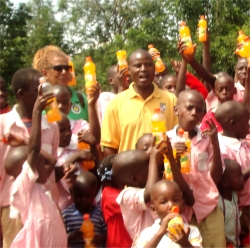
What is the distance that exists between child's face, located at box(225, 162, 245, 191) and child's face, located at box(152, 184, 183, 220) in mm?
947

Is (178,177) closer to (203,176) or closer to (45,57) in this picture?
(203,176)

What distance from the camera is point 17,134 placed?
12.4 ft

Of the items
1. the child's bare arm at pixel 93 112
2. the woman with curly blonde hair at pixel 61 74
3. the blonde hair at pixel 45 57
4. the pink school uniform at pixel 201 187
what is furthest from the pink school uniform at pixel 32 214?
the blonde hair at pixel 45 57

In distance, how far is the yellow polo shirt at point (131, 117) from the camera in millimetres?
4422

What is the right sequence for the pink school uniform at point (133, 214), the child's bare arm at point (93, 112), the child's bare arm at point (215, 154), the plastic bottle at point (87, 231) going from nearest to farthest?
the pink school uniform at point (133, 214)
the child's bare arm at point (215, 154)
the plastic bottle at point (87, 231)
the child's bare arm at point (93, 112)

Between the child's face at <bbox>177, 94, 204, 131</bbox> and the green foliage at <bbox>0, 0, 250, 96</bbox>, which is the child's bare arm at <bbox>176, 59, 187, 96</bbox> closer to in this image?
the child's face at <bbox>177, 94, 204, 131</bbox>

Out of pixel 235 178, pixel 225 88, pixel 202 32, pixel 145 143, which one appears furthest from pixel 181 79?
pixel 145 143

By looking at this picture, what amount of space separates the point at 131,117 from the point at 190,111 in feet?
2.03

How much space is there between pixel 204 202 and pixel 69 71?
197cm

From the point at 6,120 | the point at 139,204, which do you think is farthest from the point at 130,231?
the point at 6,120

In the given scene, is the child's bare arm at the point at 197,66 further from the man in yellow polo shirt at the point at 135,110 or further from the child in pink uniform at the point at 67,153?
the child in pink uniform at the point at 67,153

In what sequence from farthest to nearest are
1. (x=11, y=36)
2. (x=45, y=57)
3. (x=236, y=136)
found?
(x=11, y=36) → (x=45, y=57) → (x=236, y=136)

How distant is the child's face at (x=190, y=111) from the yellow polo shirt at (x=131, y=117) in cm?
43

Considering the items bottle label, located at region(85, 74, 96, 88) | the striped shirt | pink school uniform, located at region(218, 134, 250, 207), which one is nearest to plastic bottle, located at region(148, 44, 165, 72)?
bottle label, located at region(85, 74, 96, 88)
